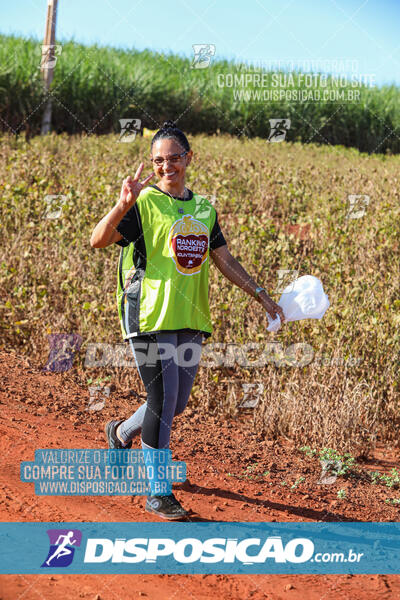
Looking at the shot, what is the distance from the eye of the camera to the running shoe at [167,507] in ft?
10.7

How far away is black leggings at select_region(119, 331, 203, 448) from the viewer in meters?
3.05

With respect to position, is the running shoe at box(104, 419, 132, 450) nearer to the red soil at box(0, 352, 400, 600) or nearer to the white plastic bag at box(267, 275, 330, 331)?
the red soil at box(0, 352, 400, 600)

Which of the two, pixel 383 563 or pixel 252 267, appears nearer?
pixel 383 563

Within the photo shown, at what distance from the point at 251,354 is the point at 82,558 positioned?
241cm

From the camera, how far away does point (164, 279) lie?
9.96 feet

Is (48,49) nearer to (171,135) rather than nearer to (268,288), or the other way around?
(268,288)

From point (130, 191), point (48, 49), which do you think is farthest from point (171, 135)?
point (48, 49)

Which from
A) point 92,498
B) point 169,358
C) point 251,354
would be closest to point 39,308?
point 251,354

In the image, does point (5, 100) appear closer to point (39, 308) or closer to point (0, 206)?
point (0, 206)

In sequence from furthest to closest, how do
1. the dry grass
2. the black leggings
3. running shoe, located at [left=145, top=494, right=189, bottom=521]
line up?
1. the dry grass
2. running shoe, located at [left=145, top=494, right=189, bottom=521]
3. the black leggings

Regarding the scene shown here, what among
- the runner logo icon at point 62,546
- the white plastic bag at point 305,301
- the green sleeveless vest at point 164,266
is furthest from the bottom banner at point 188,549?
the white plastic bag at point 305,301

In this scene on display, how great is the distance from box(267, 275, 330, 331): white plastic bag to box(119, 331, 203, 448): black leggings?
53cm

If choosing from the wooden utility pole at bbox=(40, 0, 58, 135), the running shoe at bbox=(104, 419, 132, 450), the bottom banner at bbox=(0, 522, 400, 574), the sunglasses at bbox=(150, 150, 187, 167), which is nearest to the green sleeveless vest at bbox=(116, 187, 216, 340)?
the sunglasses at bbox=(150, 150, 187, 167)

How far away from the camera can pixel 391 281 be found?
5.88 m
